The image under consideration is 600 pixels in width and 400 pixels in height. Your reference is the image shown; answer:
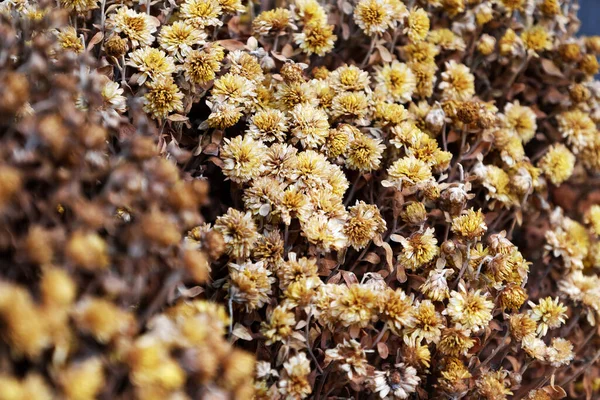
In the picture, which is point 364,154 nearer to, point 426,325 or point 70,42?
point 426,325

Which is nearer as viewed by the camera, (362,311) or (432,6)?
(362,311)

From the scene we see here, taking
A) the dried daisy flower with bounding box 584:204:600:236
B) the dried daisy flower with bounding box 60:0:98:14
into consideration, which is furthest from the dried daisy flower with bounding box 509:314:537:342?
the dried daisy flower with bounding box 60:0:98:14

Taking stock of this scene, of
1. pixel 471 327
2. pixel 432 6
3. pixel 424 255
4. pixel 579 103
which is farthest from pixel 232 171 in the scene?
pixel 579 103

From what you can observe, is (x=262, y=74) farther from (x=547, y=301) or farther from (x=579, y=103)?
(x=579, y=103)

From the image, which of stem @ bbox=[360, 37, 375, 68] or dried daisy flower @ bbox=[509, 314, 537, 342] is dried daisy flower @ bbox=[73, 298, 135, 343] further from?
stem @ bbox=[360, 37, 375, 68]

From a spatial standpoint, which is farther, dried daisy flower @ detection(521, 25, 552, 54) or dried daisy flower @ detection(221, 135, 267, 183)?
dried daisy flower @ detection(521, 25, 552, 54)

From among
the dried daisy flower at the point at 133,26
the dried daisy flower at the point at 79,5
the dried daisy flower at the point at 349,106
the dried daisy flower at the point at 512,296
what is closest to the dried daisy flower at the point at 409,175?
the dried daisy flower at the point at 349,106
